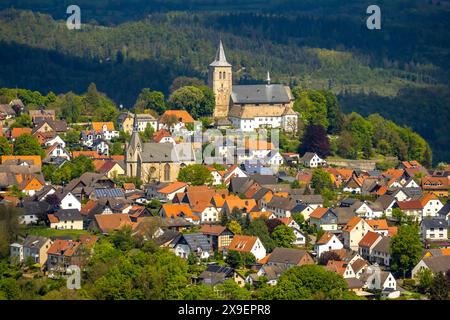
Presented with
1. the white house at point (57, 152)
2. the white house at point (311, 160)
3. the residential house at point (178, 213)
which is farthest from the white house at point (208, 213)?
the white house at point (311, 160)

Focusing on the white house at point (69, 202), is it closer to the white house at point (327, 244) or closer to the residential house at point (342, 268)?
the white house at point (327, 244)

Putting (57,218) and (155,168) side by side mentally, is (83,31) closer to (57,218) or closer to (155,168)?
(155,168)

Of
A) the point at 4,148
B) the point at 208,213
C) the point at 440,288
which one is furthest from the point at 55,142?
the point at 440,288

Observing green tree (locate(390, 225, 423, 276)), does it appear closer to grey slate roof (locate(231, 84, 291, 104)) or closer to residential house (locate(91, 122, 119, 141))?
residential house (locate(91, 122, 119, 141))

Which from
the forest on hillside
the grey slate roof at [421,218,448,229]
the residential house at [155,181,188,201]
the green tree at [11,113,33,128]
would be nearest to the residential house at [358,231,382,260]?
the grey slate roof at [421,218,448,229]

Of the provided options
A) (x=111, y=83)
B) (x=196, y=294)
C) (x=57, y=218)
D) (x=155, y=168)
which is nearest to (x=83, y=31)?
(x=111, y=83)

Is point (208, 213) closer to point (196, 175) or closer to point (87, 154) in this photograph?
point (196, 175)

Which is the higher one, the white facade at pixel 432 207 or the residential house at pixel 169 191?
the residential house at pixel 169 191
